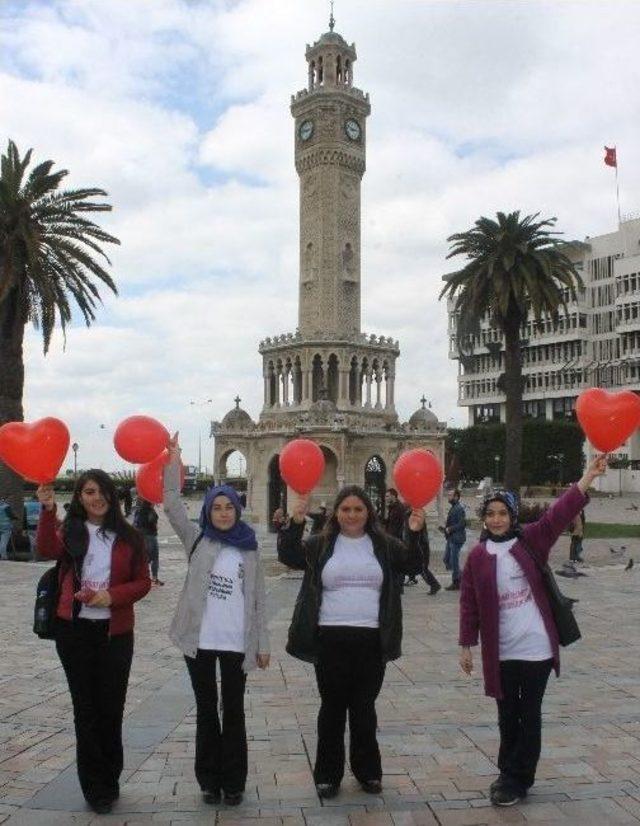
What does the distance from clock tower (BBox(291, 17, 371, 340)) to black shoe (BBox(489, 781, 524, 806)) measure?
47661mm

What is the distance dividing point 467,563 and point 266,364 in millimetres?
50960

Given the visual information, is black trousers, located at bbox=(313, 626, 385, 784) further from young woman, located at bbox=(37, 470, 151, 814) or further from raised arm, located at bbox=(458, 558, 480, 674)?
young woman, located at bbox=(37, 470, 151, 814)

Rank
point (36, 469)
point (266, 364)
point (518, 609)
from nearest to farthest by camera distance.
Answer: point (518, 609)
point (36, 469)
point (266, 364)

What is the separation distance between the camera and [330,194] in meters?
53.0

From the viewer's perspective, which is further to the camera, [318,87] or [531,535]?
[318,87]

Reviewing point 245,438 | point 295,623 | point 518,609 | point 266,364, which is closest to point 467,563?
point 518,609

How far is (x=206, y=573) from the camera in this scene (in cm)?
580

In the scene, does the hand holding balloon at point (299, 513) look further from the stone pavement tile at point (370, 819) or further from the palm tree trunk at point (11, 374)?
the palm tree trunk at point (11, 374)

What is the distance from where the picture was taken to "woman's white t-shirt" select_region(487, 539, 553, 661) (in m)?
5.62

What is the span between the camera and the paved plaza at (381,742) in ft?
18.1

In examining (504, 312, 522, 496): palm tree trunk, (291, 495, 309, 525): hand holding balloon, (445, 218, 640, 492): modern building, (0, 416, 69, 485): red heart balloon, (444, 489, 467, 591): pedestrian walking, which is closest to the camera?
(291, 495, 309, 525): hand holding balloon

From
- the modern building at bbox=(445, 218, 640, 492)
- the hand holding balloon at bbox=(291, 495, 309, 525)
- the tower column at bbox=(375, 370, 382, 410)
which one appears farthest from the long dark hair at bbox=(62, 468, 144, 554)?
the modern building at bbox=(445, 218, 640, 492)

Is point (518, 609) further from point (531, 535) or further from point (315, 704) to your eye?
point (315, 704)

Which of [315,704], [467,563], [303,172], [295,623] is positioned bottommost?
[315,704]
